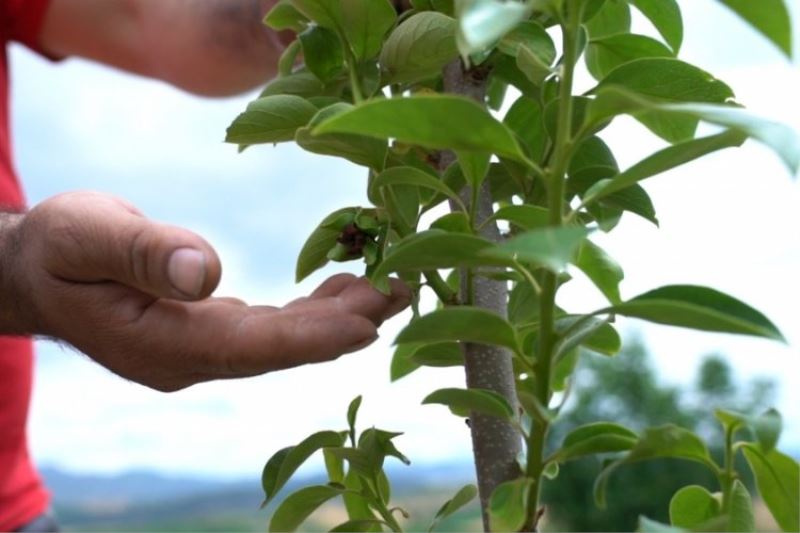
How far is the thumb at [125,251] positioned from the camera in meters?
0.70

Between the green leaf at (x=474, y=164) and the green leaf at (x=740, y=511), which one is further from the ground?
the green leaf at (x=474, y=164)

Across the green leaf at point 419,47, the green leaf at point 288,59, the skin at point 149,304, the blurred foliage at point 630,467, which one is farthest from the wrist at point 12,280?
the blurred foliage at point 630,467

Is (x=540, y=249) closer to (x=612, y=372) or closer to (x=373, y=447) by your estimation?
(x=373, y=447)

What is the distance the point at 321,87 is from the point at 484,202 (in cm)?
16

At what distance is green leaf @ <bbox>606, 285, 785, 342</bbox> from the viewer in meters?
0.47

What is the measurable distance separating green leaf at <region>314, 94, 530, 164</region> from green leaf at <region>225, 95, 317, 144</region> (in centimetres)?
20

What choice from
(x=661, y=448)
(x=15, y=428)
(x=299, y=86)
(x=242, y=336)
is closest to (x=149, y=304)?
(x=242, y=336)

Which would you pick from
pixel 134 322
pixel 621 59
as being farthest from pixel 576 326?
pixel 134 322

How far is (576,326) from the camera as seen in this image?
1.95ft

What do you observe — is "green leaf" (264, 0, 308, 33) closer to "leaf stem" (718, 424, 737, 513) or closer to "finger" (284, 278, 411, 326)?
"finger" (284, 278, 411, 326)

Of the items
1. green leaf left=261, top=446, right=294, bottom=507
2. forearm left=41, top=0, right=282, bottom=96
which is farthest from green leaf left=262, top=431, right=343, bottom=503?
forearm left=41, top=0, right=282, bottom=96

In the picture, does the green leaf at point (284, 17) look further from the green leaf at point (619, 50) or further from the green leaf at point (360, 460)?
Answer: the green leaf at point (360, 460)

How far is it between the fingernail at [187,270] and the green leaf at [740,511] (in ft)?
1.27

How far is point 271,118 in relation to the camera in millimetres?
668
